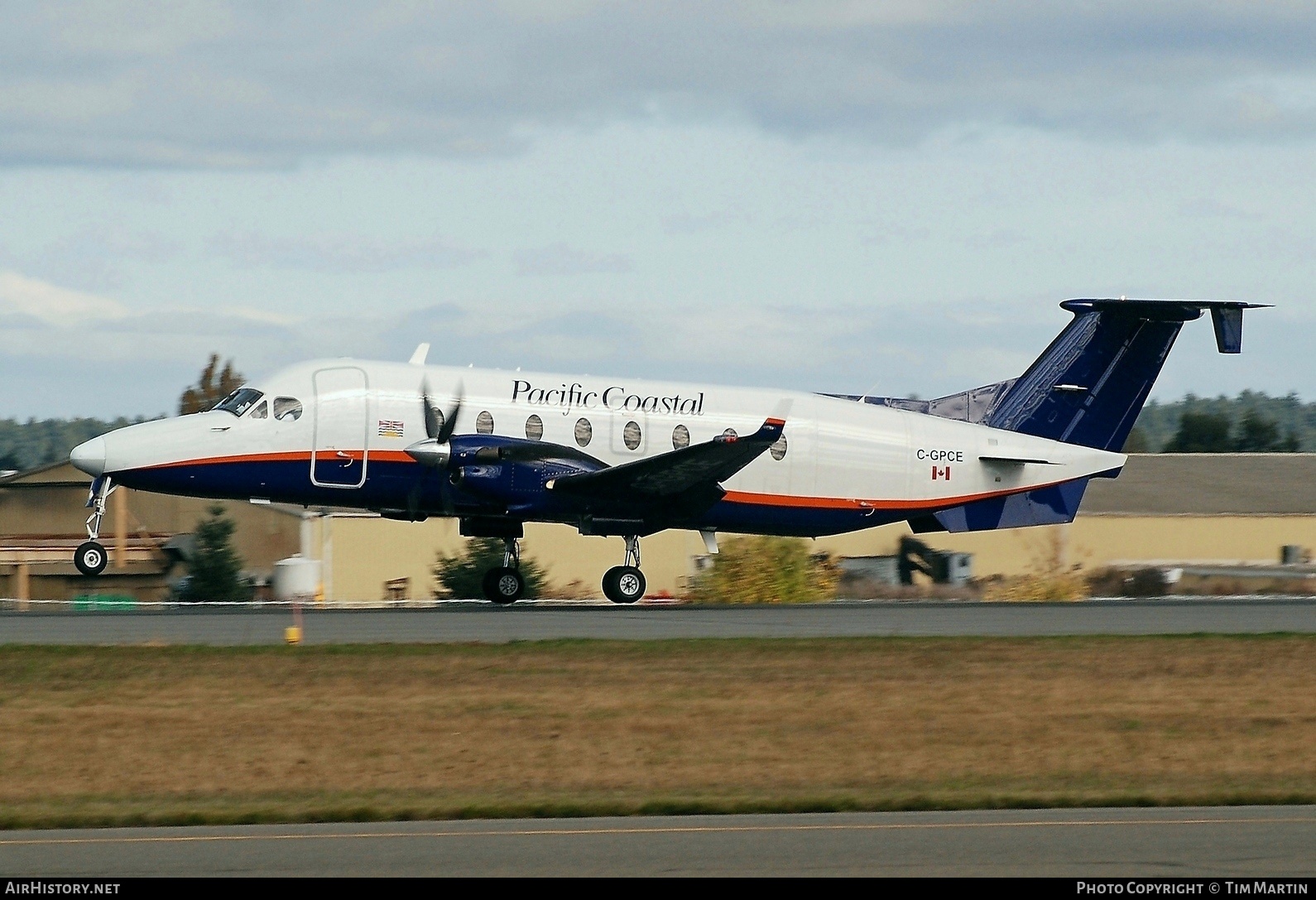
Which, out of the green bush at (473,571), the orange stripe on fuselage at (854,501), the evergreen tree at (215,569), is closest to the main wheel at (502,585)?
the orange stripe on fuselage at (854,501)

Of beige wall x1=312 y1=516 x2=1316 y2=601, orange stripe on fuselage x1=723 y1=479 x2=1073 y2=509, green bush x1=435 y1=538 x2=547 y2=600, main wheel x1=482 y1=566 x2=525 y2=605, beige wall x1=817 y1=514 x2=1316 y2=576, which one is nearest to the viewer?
main wheel x1=482 y1=566 x2=525 y2=605

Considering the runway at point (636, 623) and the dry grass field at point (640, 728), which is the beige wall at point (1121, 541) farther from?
the dry grass field at point (640, 728)

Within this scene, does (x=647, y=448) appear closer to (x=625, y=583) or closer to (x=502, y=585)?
(x=625, y=583)

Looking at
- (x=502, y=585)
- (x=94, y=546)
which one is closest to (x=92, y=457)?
(x=94, y=546)

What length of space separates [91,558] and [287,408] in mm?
3851

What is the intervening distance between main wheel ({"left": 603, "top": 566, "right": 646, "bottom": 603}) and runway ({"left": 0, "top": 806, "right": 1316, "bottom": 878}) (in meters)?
15.8

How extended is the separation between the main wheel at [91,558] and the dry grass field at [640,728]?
446cm

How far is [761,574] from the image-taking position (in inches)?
1375

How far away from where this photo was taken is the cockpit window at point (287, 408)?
25219 millimetres

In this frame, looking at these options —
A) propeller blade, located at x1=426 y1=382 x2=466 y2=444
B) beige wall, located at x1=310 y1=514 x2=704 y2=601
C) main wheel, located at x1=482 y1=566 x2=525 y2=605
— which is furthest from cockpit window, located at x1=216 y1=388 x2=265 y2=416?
beige wall, located at x1=310 y1=514 x2=704 y2=601

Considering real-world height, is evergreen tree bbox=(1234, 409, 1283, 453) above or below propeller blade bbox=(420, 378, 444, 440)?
above

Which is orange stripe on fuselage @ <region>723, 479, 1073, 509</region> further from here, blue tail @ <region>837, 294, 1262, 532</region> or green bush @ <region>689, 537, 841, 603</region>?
green bush @ <region>689, 537, 841, 603</region>

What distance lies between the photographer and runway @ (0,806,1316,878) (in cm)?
885
